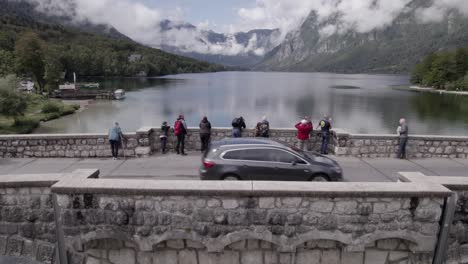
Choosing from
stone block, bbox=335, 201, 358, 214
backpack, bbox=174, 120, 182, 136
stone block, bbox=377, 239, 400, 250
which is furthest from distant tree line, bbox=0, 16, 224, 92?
stone block, bbox=377, 239, 400, 250

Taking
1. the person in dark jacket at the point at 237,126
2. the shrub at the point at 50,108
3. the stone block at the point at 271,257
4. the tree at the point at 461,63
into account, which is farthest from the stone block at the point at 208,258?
the tree at the point at 461,63

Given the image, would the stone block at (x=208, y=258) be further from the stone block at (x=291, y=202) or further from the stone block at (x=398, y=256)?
the stone block at (x=398, y=256)

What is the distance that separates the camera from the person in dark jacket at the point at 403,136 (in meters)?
13.4

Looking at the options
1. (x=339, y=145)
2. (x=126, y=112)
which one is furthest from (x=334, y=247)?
(x=126, y=112)

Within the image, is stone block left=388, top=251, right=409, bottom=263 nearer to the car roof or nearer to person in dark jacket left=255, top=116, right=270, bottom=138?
the car roof

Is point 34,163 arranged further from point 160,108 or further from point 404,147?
point 160,108

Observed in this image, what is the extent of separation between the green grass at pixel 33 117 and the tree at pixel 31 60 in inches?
887

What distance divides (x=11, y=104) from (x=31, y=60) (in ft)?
154

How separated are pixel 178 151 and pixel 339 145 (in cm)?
671

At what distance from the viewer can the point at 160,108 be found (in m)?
57.2

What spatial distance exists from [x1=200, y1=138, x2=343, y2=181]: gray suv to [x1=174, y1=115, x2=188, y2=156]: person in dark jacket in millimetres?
4028

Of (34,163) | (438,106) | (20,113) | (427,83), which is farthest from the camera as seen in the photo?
(427,83)

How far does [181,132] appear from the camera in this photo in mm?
13781

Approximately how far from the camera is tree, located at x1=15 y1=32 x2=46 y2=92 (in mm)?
75863
